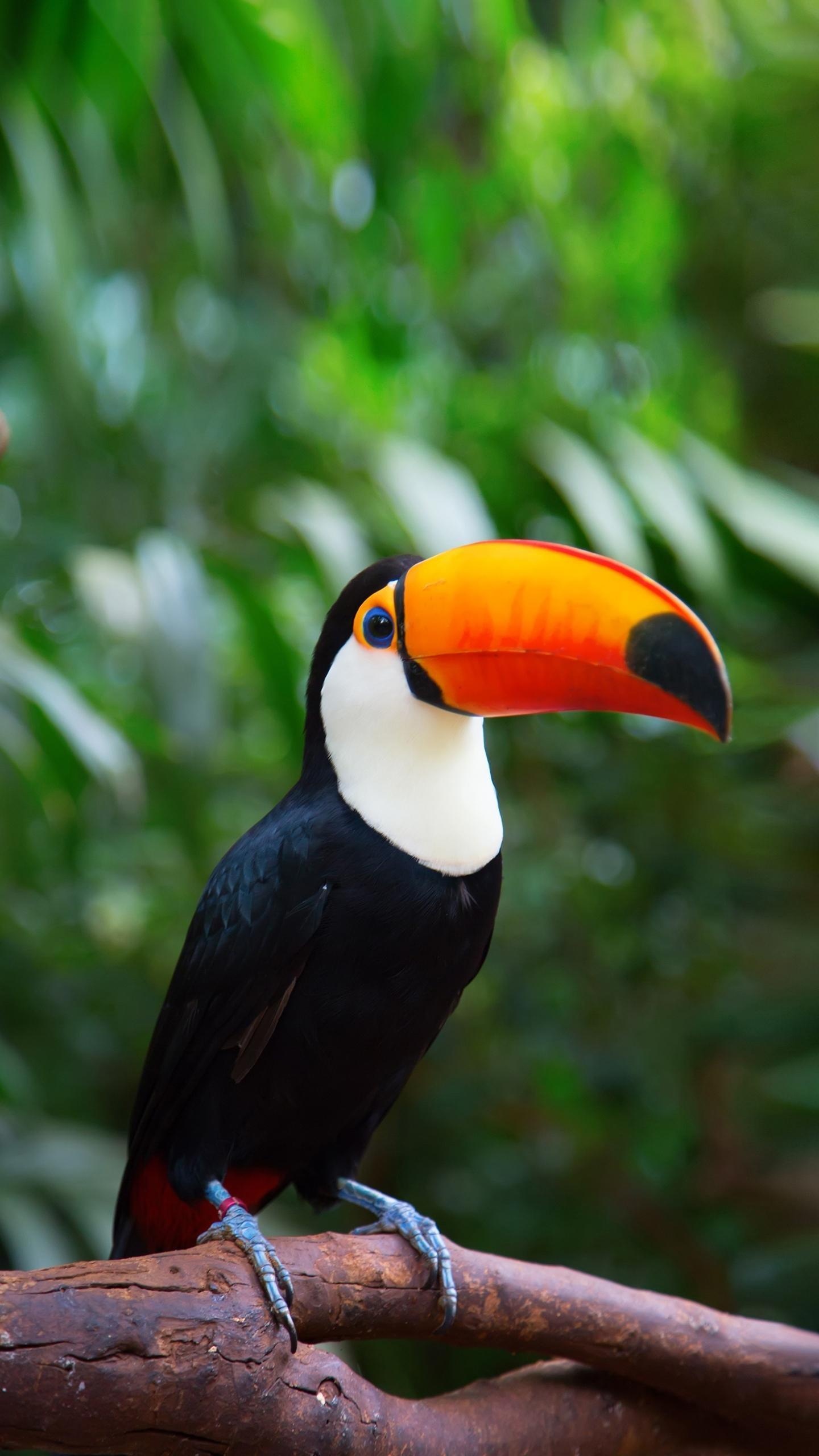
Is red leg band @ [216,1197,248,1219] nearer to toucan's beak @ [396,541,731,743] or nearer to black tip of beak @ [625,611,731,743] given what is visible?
toucan's beak @ [396,541,731,743]

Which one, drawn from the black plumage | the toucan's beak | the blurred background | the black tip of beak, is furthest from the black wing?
the blurred background

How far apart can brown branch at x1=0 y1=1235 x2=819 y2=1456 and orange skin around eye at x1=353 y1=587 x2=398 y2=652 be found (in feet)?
1.92

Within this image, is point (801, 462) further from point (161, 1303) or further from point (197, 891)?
point (161, 1303)

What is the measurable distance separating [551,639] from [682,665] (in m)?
0.14

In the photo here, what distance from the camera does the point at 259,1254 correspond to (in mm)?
1180

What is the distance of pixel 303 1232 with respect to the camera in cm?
240

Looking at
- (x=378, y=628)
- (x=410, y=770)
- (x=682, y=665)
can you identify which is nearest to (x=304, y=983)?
(x=410, y=770)

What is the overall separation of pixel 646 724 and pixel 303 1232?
117 cm

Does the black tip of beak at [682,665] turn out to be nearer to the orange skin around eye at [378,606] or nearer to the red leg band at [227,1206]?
the orange skin around eye at [378,606]

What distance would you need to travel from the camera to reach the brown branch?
102 cm

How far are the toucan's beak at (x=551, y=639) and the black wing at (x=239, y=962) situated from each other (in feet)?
0.74

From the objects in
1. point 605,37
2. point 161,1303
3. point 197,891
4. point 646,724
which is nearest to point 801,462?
point 605,37

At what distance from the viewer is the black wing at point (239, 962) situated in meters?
1.26

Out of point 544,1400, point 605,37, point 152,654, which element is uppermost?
point 605,37
